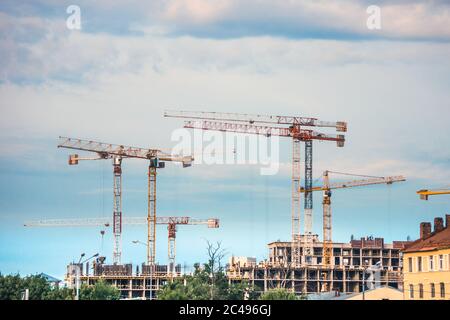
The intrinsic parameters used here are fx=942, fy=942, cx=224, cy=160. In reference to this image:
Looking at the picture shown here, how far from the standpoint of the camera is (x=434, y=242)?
13862 centimetres

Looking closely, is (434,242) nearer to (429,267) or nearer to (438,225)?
(429,267)

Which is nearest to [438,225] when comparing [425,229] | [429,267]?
[425,229]

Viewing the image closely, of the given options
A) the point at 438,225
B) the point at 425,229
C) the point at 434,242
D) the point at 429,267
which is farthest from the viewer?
the point at 425,229

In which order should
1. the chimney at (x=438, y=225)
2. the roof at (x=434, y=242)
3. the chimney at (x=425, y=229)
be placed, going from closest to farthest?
the roof at (x=434, y=242)
the chimney at (x=438, y=225)
the chimney at (x=425, y=229)

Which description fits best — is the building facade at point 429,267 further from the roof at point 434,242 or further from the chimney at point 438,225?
the chimney at point 438,225

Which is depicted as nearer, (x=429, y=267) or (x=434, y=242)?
(x=429, y=267)

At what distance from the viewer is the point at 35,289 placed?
198m

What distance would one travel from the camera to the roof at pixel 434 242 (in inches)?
5315

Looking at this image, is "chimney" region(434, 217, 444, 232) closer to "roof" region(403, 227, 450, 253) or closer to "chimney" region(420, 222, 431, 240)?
"chimney" region(420, 222, 431, 240)

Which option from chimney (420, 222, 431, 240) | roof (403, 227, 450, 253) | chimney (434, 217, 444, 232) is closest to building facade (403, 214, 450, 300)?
roof (403, 227, 450, 253)

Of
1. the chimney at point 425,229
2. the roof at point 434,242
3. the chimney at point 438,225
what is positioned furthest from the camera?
the chimney at point 425,229

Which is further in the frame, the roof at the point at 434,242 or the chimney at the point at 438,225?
the chimney at the point at 438,225

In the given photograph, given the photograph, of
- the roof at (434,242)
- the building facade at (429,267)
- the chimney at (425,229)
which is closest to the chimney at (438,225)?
the building facade at (429,267)

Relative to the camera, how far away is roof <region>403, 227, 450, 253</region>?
13500 cm
